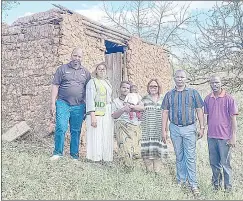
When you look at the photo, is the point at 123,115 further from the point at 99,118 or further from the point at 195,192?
the point at 195,192

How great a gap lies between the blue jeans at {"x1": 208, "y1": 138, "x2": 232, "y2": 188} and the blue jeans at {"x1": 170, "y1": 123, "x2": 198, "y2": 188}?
12.6 inches

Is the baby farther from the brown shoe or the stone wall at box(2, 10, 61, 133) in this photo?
the stone wall at box(2, 10, 61, 133)

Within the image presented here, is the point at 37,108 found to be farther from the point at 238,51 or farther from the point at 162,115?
the point at 238,51

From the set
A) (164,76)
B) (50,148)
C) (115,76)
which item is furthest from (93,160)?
(164,76)

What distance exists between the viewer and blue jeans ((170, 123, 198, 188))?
5324 millimetres

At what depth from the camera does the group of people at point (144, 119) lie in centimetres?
537

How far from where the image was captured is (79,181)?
510 cm

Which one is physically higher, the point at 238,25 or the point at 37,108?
the point at 238,25

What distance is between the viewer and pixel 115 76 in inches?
377

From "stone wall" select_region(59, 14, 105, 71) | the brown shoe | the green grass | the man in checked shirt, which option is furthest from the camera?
"stone wall" select_region(59, 14, 105, 71)

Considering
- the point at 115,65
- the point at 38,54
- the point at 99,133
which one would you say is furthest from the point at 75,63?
the point at 115,65

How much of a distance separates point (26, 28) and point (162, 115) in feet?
12.0

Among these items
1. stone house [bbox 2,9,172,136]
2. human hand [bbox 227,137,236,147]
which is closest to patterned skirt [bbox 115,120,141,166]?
human hand [bbox 227,137,236,147]

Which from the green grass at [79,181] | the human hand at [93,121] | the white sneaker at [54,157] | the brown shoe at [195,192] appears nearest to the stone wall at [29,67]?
the green grass at [79,181]
